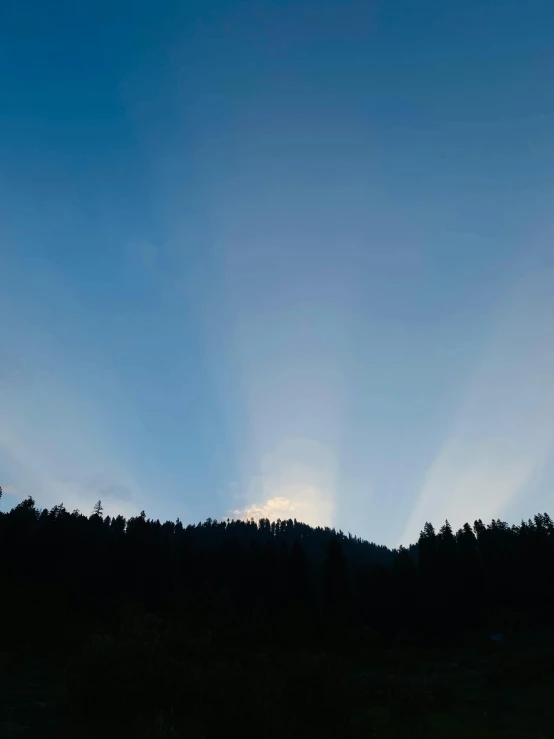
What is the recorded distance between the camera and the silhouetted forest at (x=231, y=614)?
63.8 ft

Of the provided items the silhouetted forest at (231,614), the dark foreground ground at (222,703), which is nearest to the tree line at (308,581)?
the silhouetted forest at (231,614)

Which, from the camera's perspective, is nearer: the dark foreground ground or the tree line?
the dark foreground ground

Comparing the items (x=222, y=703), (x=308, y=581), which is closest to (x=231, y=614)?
(x=308, y=581)

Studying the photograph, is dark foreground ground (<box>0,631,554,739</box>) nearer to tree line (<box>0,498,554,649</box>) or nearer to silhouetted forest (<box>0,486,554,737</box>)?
silhouetted forest (<box>0,486,554,737</box>)

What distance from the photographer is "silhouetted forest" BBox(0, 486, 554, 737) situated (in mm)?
19453

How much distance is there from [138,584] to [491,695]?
257ft

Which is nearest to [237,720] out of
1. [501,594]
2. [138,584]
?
[138,584]

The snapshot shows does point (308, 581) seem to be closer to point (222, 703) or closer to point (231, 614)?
point (231, 614)

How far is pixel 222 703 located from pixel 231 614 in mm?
49616

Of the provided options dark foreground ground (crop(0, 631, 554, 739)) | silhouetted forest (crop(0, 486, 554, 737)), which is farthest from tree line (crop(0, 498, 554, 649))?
dark foreground ground (crop(0, 631, 554, 739))

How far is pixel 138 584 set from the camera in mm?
91250

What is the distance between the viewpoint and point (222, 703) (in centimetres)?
1797

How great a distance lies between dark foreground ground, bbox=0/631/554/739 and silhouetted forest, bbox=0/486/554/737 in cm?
8

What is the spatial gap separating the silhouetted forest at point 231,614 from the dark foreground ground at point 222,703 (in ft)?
0.26
